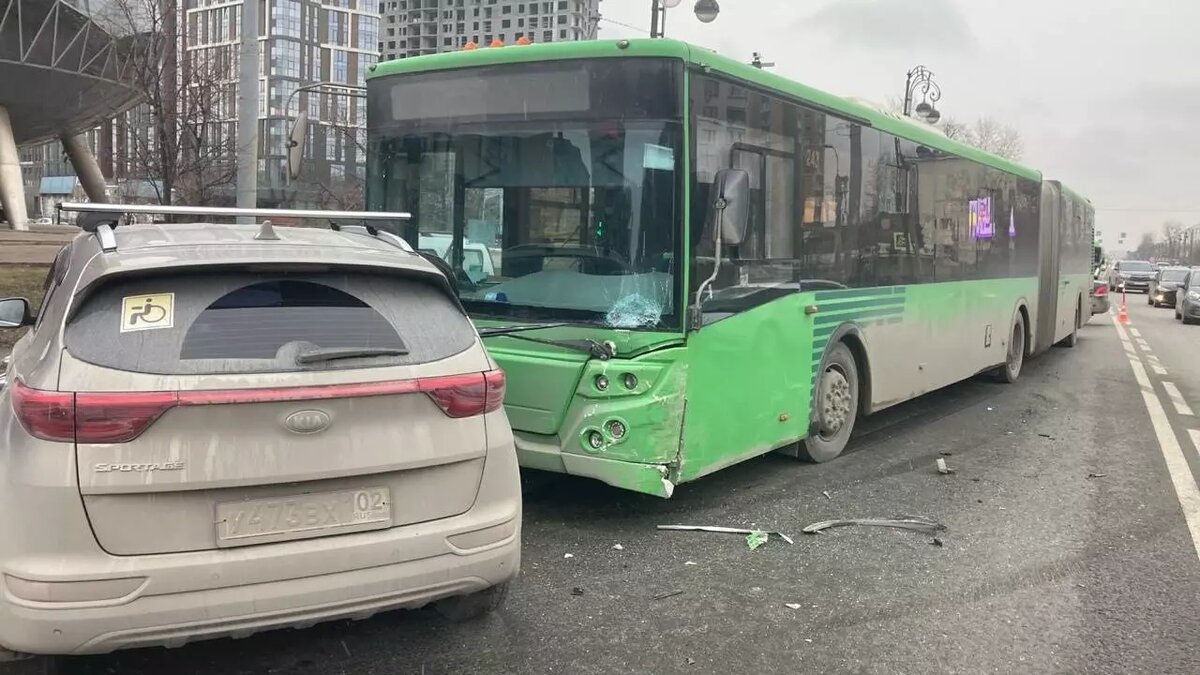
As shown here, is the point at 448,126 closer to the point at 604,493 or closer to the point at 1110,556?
the point at 604,493

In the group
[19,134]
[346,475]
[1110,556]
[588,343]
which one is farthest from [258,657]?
[19,134]

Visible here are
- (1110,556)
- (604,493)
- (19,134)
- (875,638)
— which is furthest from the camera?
(19,134)

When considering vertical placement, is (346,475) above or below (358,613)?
above

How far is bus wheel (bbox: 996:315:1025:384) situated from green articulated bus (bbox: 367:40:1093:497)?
5.57 metres

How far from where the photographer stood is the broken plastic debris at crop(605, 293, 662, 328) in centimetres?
530

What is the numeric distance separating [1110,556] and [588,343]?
3213 mm

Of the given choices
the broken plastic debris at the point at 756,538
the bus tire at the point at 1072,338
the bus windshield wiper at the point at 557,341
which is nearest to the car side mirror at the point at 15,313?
the bus windshield wiper at the point at 557,341

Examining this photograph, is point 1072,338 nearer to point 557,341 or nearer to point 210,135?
point 557,341

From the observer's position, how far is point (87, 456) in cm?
279

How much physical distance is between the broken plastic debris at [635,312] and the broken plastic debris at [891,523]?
1.63 metres

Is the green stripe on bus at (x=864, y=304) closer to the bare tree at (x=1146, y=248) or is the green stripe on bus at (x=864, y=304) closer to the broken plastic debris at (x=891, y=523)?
the broken plastic debris at (x=891, y=523)

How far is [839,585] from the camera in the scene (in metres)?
4.72

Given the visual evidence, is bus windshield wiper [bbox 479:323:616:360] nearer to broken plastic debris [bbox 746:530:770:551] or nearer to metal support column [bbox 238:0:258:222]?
broken plastic debris [bbox 746:530:770:551]

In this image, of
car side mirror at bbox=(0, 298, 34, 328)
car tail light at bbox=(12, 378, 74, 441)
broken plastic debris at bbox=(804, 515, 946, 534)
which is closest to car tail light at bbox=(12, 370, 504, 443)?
car tail light at bbox=(12, 378, 74, 441)
